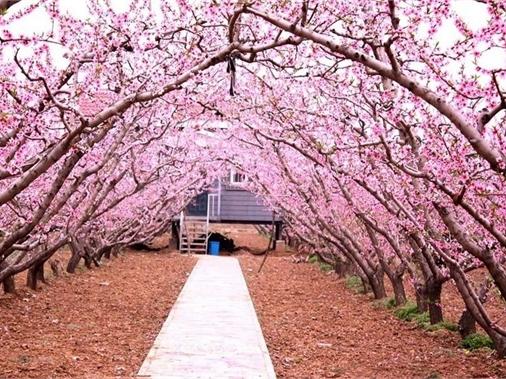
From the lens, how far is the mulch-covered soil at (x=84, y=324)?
7859mm

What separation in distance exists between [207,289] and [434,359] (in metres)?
8.37

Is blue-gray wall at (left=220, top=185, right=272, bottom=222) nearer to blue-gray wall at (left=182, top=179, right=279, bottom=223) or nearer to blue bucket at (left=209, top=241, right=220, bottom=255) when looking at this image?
blue-gray wall at (left=182, top=179, right=279, bottom=223)

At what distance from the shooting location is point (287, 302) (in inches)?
603

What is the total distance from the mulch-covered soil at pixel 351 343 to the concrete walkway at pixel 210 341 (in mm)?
289

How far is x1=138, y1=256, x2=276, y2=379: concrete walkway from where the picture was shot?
25.9ft

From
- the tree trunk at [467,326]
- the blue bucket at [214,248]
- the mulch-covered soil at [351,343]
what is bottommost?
the mulch-covered soil at [351,343]

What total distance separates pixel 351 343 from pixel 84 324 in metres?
3.98

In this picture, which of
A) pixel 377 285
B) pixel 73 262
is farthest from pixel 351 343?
pixel 73 262

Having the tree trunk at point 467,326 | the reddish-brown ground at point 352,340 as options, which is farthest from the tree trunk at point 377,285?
the tree trunk at point 467,326

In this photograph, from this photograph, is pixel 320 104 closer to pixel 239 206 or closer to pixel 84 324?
pixel 84 324

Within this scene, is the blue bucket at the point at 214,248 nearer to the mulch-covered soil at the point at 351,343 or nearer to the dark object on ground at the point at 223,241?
the dark object on ground at the point at 223,241

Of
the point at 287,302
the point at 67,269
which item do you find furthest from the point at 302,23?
the point at 67,269

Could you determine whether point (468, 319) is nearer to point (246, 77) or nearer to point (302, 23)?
point (302, 23)

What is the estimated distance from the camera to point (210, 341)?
31.8 feet
